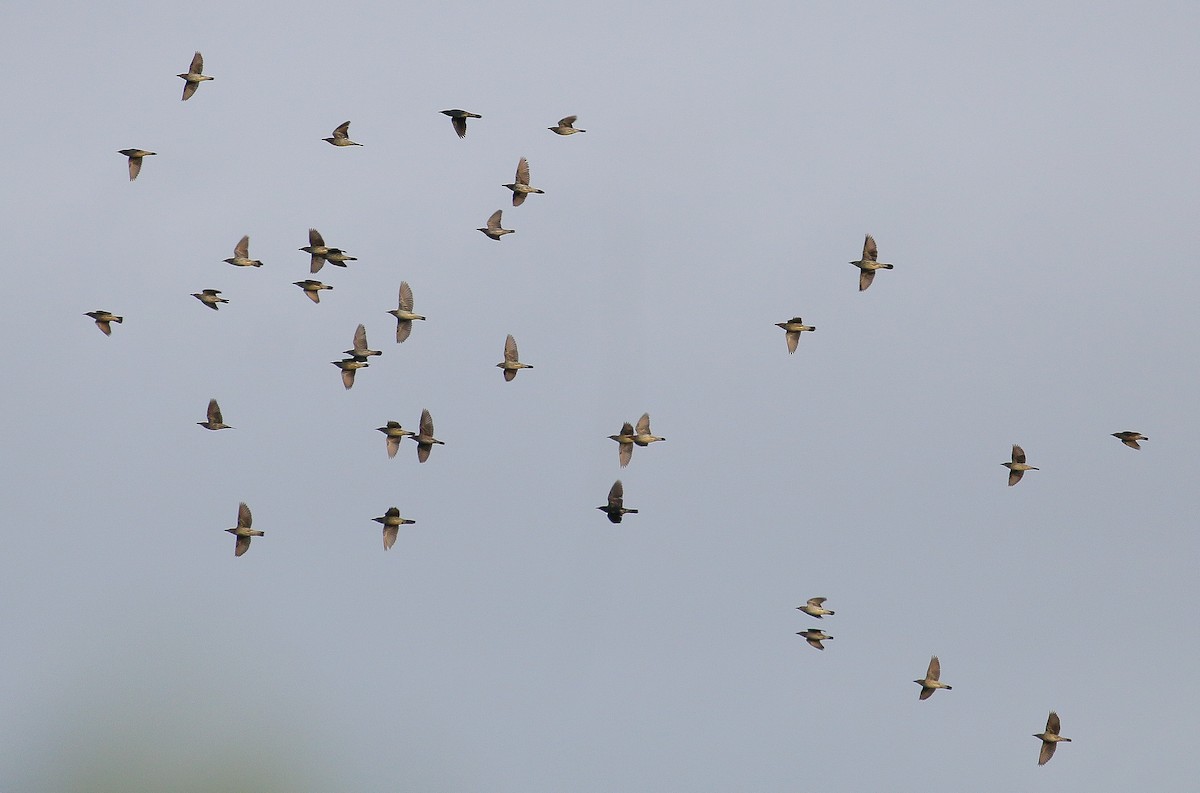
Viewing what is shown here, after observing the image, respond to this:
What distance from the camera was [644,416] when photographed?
89.1m

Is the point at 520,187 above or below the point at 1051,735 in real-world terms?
above

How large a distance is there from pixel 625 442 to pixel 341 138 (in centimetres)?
1597

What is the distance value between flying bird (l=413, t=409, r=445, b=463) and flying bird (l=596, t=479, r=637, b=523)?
6.84 metres

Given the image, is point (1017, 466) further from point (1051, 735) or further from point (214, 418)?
point (214, 418)

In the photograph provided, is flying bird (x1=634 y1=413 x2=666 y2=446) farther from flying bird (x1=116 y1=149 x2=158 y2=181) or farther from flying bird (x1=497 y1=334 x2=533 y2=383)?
flying bird (x1=116 y1=149 x2=158 y2=181)

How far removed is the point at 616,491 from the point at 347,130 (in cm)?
1736

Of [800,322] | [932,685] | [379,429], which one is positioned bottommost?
[932,685]

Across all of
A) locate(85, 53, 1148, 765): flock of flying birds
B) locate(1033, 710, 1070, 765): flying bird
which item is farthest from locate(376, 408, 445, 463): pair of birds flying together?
locate(1033, 710, 1070, 765): flying bird

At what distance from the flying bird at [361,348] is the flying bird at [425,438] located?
3.21 metres

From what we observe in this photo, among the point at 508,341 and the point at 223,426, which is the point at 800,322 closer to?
the point at 508,341

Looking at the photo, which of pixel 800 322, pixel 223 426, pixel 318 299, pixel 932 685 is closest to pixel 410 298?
pixel 318 299

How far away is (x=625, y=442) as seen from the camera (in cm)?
8819

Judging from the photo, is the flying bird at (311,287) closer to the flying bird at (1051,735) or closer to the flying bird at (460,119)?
the flying bird at (460,119)

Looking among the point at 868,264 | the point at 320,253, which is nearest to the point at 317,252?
the point at 320,253
